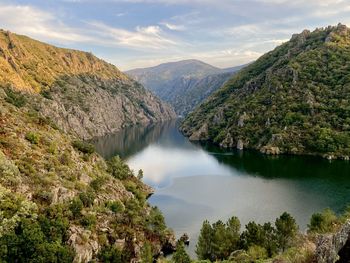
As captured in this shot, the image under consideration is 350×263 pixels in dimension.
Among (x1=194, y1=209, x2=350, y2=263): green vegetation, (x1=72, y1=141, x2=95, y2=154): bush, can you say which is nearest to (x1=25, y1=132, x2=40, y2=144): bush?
(x1=72, y1=141, x2=95, y2=154): bush

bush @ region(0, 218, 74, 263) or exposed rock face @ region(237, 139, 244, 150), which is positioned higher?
exposed rock face @ region(237, 139, 244, 150)

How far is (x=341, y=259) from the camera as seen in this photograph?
20.4 metres

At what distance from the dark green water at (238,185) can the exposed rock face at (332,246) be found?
51.0m

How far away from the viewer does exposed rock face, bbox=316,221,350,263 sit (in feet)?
65.4

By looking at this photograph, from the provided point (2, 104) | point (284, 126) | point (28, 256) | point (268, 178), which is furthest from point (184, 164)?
point (28, 256)

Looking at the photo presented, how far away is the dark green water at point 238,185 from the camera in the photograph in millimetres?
85438

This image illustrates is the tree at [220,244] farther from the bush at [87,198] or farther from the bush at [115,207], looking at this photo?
the bush at [87,198]

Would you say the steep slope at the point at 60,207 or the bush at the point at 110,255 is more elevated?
the steep slope at the point at 60,207

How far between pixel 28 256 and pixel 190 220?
4015 centimetres

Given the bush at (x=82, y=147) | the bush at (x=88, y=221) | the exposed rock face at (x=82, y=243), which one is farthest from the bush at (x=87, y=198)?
the bush at (x=82, y=147)

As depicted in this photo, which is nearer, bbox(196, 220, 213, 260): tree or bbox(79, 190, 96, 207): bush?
bbox(196, 220, 213, 260): tree

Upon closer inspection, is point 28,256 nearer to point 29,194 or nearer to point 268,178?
point 29,194

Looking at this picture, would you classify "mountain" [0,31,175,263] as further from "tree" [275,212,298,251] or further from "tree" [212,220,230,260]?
"tree" [275,212,298,251]

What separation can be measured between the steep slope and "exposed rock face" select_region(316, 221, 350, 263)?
40.4 metres
